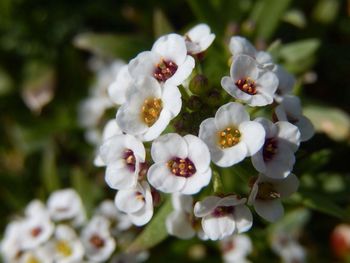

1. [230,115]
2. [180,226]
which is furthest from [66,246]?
[230,115]

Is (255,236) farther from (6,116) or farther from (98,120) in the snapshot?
(6,116)

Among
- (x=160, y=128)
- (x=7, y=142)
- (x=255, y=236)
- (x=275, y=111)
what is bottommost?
(x=255, y=236)

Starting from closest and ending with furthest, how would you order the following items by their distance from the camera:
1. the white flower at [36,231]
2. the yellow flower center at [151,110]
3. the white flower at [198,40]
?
the yellow flower center at [151,110] → the white flower at [198,40] → the white flower at [36,231]

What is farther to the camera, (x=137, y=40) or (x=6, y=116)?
(x=6, y=116)

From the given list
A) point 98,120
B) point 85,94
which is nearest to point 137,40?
point 98,120

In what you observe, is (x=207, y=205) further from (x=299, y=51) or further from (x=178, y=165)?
(x=299, y=51)

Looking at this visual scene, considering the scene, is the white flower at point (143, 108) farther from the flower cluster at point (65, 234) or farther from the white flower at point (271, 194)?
the flower cluster at point (65, 234)

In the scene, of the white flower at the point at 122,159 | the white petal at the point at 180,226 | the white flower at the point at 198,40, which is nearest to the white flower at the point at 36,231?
the white petal at the point at 180,226
